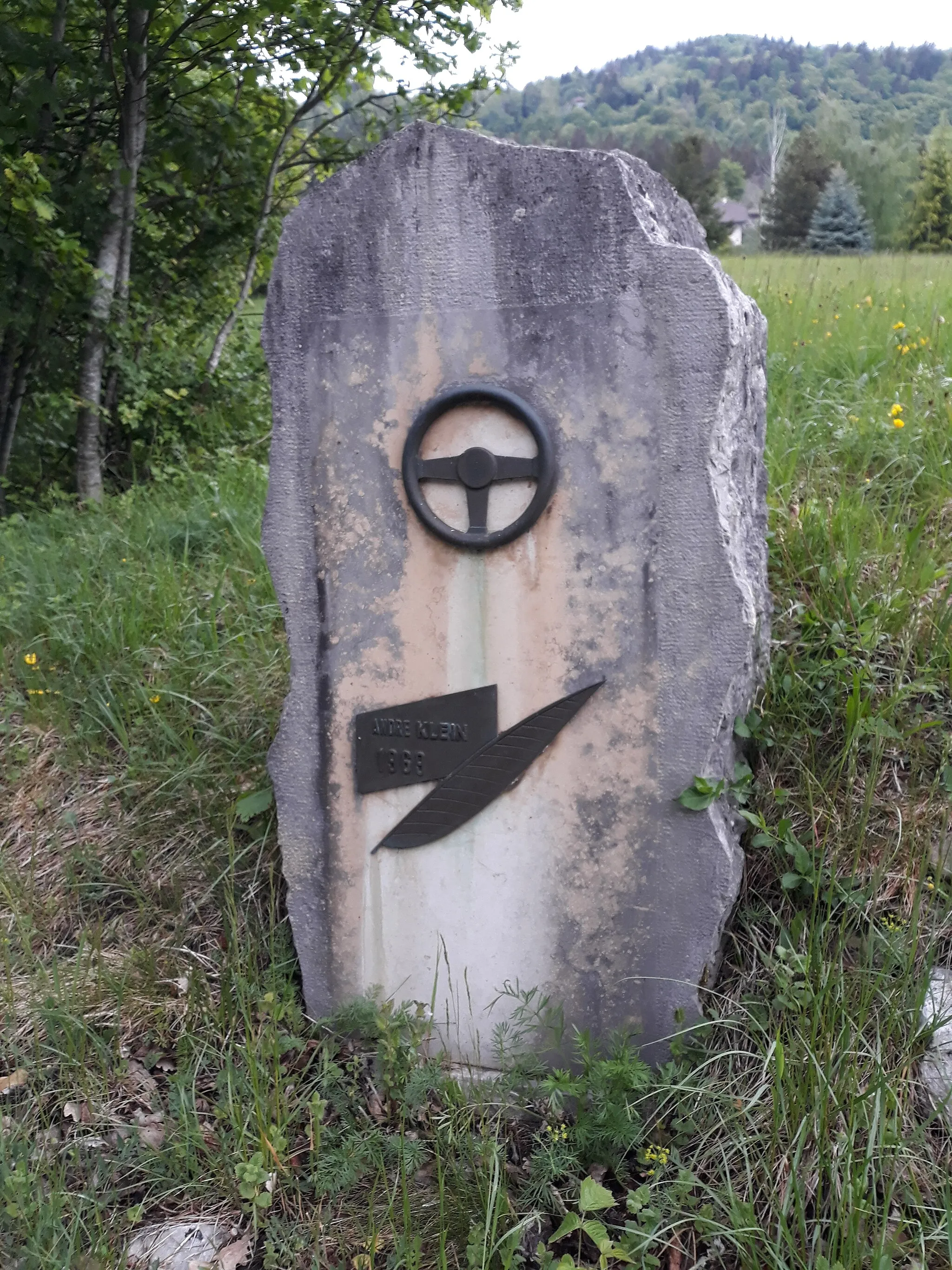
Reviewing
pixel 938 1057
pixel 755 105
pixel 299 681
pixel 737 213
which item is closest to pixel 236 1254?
pixel 299 681

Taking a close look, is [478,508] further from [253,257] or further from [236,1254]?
[253,257]

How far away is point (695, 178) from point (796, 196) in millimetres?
3402

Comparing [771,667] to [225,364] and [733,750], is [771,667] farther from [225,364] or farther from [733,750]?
[225,364]

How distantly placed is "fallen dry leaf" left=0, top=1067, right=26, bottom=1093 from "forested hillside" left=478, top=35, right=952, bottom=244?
31521 millimetres

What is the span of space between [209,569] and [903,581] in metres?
2.34

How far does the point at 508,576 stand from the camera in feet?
6.44

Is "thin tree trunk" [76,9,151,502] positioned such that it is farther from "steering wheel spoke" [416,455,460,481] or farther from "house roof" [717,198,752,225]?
"house roof" [717,198,752,225]

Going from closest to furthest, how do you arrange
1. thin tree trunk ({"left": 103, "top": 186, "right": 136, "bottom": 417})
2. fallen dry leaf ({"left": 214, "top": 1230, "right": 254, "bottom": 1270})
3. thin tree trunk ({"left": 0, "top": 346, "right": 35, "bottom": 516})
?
fallen dry leaf ({"left": 214, "top": 1230, "right": 254, "bottom": 1270}), thin tree trunk ({"left": 103, "top": 186, "right": 136, "bottom": 417}), thin tree trunk ({"left": 0, "top": 346, "right": 35, "bottom": 516})

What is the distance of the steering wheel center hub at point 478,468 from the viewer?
1.91m

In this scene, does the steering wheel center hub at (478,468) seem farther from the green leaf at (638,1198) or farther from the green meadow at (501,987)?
the green leaf at (638,1198)

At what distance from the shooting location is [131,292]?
16.9ft

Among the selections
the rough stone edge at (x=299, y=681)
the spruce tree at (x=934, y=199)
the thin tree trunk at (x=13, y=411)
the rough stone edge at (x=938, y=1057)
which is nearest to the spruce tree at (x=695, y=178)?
the spruce tree at (x=934, y=199)

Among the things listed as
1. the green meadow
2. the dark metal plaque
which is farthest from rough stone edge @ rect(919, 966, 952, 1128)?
the dark metal plaque

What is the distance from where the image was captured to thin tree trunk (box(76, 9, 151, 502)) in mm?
4223
